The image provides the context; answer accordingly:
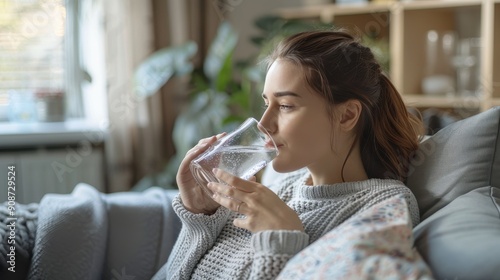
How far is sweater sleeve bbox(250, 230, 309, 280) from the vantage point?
3.58 feet

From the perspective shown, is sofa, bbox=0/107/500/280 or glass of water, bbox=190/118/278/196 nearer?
sofa, bbox=0/107/500/280

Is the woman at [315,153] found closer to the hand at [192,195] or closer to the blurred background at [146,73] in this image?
the hand at [192,195]

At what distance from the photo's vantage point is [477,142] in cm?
125

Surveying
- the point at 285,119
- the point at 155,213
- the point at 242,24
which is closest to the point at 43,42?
the point at 242,24

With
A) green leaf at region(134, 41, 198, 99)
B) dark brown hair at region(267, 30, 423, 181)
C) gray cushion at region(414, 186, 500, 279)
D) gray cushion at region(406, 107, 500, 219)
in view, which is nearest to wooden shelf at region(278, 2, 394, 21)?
green leaf at region(134, 41, 198, 99)

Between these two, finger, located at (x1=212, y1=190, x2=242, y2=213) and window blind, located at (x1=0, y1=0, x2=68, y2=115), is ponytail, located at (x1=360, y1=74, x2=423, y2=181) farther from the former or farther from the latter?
window blind, located at (x1=0, y1=0, x2=68, y2=115)

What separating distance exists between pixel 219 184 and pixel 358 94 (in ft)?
1.14

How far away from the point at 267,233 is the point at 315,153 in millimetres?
248

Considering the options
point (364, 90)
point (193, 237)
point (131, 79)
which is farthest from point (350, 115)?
point (131, 79)

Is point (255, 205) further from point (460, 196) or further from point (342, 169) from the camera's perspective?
point (460, 196)

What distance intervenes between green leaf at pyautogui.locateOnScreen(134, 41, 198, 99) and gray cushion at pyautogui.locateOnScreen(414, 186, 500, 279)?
208 centimetres

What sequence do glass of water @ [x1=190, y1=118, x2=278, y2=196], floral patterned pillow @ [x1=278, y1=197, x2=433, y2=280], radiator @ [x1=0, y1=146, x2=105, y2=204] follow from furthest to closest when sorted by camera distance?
radiator @ [x1=0, y1=146, x2=105, y2=204], glass of water @ [x1=190, y1=118, x2=278, y2=196], floral patterned pillow @ [x1=278, y1=197, x2=433, y2=280]

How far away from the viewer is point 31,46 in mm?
3279

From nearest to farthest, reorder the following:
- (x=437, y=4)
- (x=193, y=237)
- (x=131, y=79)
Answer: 1. (x=193, y=237)
2. (x=437, y=4)
3. (x=131, y=79)
